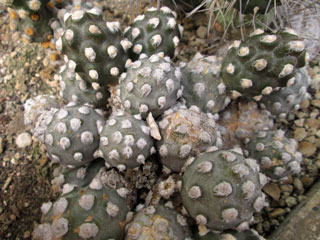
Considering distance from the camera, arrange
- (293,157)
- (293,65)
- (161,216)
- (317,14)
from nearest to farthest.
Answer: (161,216) < (293,65) < (293,157) < (317,14)

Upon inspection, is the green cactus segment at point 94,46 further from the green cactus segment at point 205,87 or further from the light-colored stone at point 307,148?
the light-colored stone at point 307,148

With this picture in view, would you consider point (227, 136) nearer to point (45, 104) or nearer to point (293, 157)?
point (293, 157)

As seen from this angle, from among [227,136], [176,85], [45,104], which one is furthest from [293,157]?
→ [45,104]

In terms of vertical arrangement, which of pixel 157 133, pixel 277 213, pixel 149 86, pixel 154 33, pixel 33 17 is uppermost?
pixel 33 17

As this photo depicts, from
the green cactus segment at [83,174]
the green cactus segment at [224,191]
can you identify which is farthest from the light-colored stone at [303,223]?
the green cactus segment at [83,174]

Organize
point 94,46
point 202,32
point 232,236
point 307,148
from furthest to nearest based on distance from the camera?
point 202,32 < point 307,148 < point 94,46 < point 232,236

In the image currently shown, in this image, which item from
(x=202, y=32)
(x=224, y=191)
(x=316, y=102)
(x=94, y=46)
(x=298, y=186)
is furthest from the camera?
(x=202, y=32)

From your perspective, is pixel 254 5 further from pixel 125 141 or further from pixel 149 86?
pixel 125 141

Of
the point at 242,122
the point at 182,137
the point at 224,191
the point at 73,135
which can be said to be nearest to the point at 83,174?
the point at 73,135
